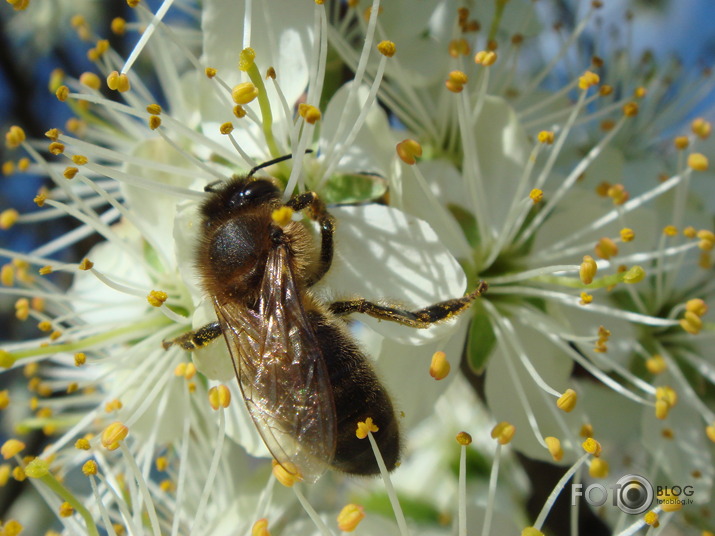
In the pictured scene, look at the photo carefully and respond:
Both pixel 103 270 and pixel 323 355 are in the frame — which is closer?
pixel 323 355

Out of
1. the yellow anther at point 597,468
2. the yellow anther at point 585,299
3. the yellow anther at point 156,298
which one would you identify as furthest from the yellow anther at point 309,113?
the yellow anther at point 597,468

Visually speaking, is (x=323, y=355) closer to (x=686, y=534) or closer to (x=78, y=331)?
(x=78, y=331)

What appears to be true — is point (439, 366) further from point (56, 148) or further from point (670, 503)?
point (56, 148)

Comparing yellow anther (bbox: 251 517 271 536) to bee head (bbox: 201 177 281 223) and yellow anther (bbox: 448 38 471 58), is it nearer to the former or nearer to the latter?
bee head (bbox: 201 177 281 223)

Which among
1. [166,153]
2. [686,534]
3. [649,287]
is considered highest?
[166,153]

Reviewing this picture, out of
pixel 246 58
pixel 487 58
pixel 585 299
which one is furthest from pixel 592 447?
pixel 246 58

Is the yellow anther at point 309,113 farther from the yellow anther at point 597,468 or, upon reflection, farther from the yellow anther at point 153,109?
the yellow anther at point 597,468

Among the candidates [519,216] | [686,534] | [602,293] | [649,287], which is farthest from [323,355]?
[686,534]
